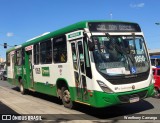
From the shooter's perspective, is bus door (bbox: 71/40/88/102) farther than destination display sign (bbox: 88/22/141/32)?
Yes

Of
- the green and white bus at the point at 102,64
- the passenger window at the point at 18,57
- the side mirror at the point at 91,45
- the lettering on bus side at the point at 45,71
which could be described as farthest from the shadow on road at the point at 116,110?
the passenger window at the point at 18,57

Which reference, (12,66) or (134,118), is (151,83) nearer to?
(134,118)

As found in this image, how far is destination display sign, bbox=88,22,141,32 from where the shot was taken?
1033cm

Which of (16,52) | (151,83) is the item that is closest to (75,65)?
(151,83)

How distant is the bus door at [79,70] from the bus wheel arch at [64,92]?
3.51ft

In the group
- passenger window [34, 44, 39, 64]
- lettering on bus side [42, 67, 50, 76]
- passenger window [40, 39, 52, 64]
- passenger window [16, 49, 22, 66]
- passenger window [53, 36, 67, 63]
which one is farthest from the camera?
passenger window [16, 49, 22, 66]

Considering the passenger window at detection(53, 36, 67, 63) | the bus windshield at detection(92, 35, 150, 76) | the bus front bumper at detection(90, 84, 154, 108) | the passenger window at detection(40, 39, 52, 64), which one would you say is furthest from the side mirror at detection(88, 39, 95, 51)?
the passenger window at detection(40, 39, 52, 64)

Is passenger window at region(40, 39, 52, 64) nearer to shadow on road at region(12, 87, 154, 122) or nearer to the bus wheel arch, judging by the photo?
the bus wheel arch

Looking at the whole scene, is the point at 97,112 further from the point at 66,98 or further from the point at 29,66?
the point at 29,66

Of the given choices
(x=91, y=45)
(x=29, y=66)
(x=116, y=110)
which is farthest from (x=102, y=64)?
(x=29, y=66)

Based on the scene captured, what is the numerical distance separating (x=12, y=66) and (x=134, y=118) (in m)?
13.3

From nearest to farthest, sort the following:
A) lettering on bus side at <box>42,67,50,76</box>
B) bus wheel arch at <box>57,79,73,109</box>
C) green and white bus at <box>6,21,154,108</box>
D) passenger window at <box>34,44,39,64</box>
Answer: green and white bus at <box>6,21,154,108</box> → bus wheel arch at <box>57,79,73,109</box> → lettering on bus side at <box>42,67,50,76</box> → passenger window at <box>34,44,39,64</box>

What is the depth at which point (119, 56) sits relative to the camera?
10203mm

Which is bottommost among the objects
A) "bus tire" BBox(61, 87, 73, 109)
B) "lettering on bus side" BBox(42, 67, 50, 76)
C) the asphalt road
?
the asphalt road
